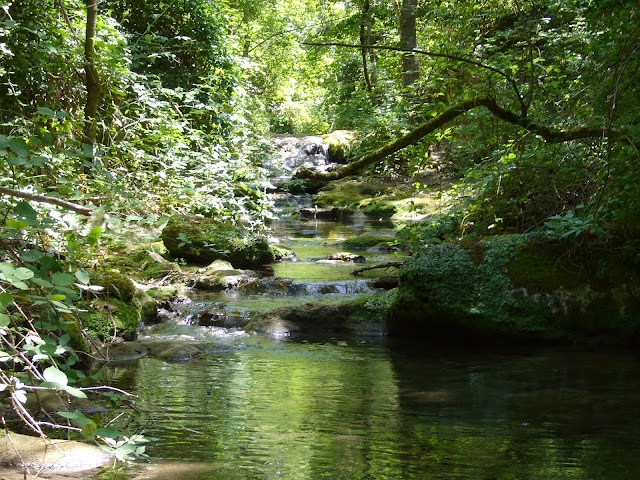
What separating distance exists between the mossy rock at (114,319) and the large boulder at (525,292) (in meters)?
3.18

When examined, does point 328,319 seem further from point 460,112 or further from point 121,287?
point 460,112

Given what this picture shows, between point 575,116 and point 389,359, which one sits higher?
point 575,116

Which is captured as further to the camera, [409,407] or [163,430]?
[409,407]

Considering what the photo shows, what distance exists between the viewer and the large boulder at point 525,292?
717cm

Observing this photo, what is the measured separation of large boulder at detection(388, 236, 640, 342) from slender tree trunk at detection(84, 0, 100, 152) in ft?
12.4

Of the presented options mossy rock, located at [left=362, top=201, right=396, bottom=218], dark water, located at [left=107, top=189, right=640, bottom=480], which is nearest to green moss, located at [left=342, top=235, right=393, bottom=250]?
mossy rock, located at [left=362, top=201, right=396, bottom=218]

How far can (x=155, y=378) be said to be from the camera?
19.7 feet

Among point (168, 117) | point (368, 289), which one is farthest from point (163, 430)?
point (368, 289)

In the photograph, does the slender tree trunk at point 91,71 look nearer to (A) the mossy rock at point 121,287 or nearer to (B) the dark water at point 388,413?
(A) the mossy rock at point 121,287

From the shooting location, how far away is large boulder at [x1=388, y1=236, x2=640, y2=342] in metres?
7.17

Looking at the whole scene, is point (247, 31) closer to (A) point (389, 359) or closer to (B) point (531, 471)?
(A) point (389, 359)

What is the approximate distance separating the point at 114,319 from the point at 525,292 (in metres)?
4.44

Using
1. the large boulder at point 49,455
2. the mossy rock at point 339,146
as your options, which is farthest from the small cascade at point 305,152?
the large boulder at point 49,455

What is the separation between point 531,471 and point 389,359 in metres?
3.20
